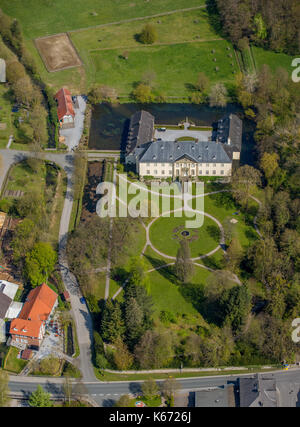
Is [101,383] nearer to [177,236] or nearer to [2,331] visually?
[2,331]

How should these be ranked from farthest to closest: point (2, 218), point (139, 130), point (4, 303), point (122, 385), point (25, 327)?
point (139, 130) < point (2, 218) < point (4, 303) < point (25, 327) < point (122, 385)

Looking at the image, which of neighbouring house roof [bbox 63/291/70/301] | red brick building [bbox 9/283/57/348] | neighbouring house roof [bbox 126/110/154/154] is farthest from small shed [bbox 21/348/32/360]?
neighbouring house roof [bbox 126/110/154/154]

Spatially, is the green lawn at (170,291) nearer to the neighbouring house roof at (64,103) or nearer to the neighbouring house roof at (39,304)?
the neighbouring house roof at (39,304)

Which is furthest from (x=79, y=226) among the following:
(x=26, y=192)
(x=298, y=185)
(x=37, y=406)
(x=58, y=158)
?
(x=298, y=185)

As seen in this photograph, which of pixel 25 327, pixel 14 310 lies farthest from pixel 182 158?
pixel 25 327

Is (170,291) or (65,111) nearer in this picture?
(170,291)

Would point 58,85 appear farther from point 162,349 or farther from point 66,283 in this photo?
point 162,349

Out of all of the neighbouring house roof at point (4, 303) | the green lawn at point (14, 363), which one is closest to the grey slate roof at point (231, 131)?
the neighbouring house roof at point (4, 303)
